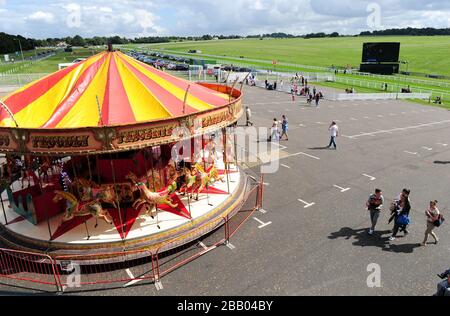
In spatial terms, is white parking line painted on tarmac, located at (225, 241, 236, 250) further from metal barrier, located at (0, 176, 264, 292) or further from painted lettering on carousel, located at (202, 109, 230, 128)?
painted lettering on carousel, located at (202, 109, 230, 128)

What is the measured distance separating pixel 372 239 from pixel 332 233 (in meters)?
1.12

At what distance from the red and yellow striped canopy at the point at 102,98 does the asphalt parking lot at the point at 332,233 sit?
426cm

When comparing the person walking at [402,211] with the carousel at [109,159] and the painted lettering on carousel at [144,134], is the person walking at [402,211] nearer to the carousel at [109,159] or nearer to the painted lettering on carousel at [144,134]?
the carousel at [109,159]

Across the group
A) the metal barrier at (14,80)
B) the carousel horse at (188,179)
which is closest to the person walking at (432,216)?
the carousel horse at (188,179)

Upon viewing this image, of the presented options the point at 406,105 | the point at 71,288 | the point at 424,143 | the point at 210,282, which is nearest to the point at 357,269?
the point at 210,282

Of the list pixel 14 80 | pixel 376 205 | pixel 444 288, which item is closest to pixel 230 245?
pixel 376 205

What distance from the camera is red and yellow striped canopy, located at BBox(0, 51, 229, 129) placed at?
8.40 m

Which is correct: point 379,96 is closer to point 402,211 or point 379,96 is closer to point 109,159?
point 402,211

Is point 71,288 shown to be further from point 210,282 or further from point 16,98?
point 16,98

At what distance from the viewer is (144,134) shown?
8.12 metres

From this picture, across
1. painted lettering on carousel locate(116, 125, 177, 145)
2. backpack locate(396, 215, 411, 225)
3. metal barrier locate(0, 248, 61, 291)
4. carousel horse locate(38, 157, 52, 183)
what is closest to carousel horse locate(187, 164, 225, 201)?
painted lettering on carousel locate(116, 125, 177, 145)

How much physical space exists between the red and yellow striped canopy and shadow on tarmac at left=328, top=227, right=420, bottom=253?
224 inches

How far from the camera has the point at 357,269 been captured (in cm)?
797
